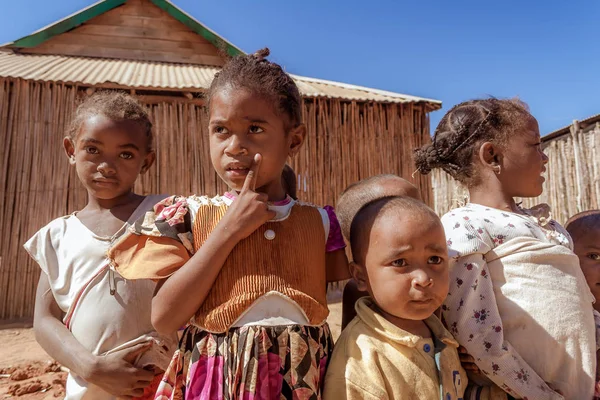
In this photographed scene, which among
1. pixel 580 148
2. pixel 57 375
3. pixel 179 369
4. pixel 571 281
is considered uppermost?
pixel 580 148

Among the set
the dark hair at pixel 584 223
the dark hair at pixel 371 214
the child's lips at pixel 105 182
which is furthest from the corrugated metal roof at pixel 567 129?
the child's lips at pixel 105 182

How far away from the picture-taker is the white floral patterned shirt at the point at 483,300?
1506 mm

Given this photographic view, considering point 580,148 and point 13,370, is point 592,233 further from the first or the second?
point 580,148

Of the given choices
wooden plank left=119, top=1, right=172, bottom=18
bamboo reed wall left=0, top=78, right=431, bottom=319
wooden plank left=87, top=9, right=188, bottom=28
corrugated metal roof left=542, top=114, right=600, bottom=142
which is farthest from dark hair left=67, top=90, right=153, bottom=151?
wooden plank left=119, top=1, right=172, bottom=18

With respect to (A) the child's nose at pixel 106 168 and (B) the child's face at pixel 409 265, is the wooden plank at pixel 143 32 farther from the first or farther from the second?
(B) the child's face at pixel 409 265

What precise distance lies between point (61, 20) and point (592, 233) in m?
9.89

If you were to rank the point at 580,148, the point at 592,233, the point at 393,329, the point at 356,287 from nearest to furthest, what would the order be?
the point at 393,329 < the point at 356,287 < the point at 592,233 < the point at 580,148

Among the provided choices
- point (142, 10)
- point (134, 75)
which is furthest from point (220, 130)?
point (142, 10)

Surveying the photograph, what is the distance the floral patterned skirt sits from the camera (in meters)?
1.23

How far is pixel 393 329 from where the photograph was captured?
55.5 inches

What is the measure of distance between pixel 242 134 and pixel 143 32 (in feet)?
30.5

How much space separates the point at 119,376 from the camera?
1.51 metres

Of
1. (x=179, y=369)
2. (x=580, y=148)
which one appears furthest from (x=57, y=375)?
(x=580, y=148)

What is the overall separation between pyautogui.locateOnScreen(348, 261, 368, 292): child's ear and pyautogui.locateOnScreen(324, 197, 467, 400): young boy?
1 centimetres
